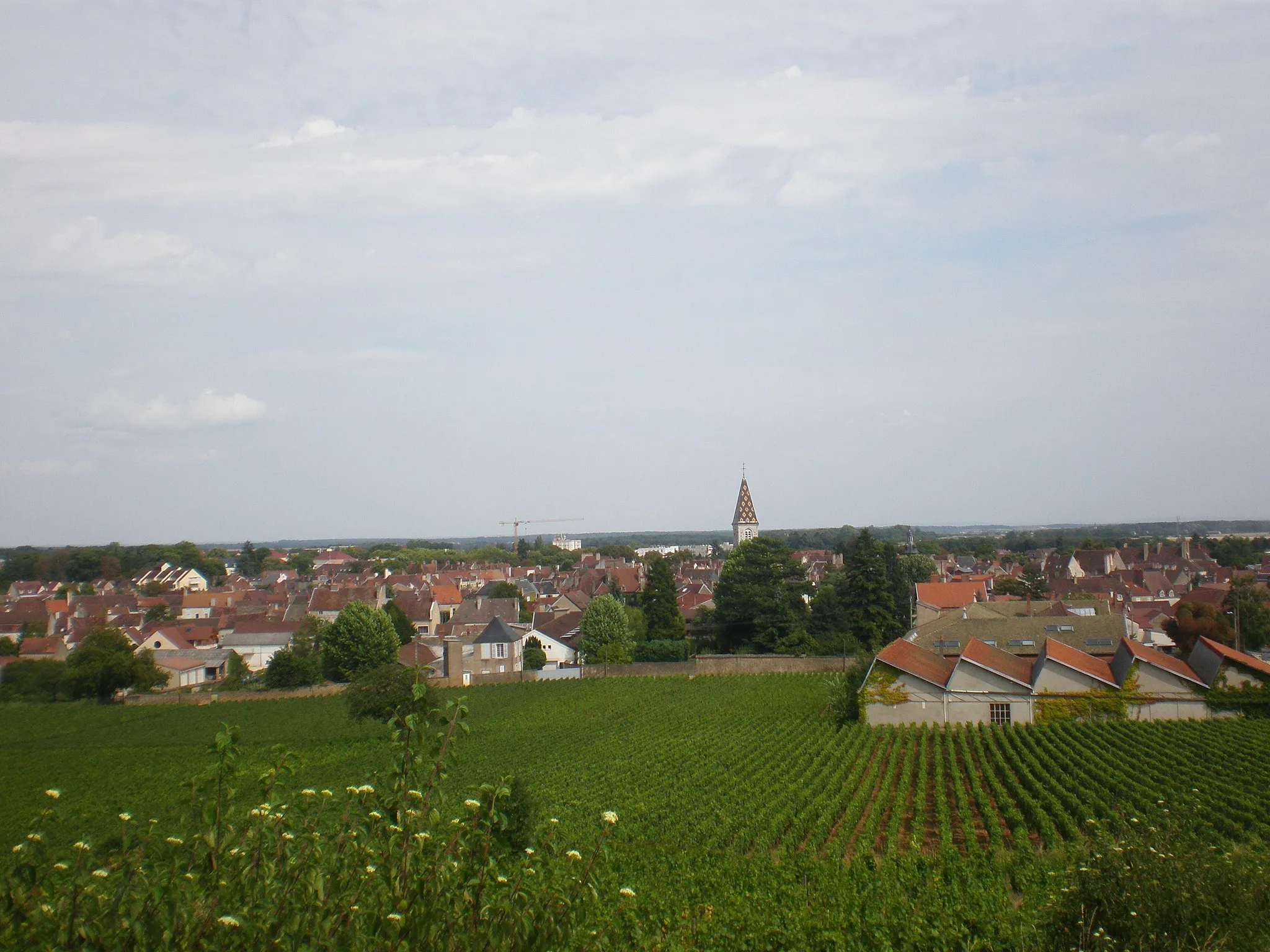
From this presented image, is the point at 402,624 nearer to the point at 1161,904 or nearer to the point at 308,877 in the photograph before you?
the point at 1161,904

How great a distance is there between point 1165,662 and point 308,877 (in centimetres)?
3315

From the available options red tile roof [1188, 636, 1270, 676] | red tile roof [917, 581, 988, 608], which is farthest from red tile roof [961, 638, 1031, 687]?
red tile roof [917, 581, 988, 608]

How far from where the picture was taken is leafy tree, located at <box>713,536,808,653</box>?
53.6 m

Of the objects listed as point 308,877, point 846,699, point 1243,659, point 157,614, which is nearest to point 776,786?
point 846,699

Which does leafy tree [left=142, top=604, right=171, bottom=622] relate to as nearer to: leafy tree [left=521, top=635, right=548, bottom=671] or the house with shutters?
leafy tree [left=521, top=635, right=548, bottom=671]

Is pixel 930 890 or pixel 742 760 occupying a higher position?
pixel 930 890

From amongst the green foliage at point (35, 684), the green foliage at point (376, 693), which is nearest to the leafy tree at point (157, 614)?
the green foliage at point (35, 684)

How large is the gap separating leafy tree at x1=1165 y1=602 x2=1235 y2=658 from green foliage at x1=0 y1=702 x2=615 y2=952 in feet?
162

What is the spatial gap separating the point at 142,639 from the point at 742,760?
4860 centimetres

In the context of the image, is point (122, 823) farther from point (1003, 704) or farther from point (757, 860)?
point (1003, 704)

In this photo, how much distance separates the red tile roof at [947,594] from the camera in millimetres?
55875

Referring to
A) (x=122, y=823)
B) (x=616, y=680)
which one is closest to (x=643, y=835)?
(x=122, y=823)

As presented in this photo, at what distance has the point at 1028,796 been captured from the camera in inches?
803

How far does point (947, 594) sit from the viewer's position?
186 ft
